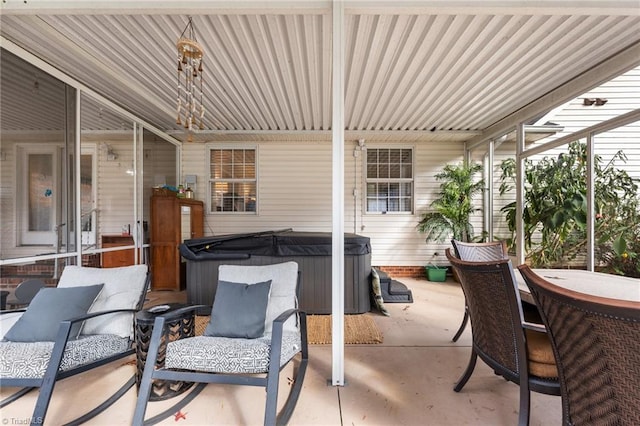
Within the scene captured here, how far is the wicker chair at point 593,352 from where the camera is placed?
2.48 ft

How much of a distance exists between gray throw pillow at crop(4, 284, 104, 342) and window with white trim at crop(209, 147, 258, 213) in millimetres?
3644

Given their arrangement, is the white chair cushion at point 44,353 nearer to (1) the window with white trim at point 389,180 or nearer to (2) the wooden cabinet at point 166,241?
(2) the wooden cabinet at point 166,241

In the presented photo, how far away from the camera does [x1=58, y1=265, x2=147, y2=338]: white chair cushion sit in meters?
1.87

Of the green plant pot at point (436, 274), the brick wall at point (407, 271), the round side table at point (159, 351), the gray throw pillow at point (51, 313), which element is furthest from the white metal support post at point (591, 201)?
the gray throw pillow at point (51, 313)

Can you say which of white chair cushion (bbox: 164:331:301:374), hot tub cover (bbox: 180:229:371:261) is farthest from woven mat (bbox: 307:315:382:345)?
white chair cushion (bbox: 164:331:301:374)

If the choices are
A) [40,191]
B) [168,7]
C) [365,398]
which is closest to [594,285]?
[365,398]

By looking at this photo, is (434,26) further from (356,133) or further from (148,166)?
(148,166)

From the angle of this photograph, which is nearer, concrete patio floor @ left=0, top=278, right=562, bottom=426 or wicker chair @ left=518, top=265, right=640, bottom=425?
wicker chair @ left=518, top=265, right=640, bottom=425

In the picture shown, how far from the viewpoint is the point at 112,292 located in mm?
2006

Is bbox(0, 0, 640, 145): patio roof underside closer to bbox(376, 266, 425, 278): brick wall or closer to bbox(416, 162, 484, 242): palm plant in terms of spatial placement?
bbox(416, 162, 484, 242): palm plant

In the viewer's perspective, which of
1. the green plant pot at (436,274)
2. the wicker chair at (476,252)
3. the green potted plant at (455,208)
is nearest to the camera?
the wicker chair at (476,252)

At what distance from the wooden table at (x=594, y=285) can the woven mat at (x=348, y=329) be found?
1465 mm

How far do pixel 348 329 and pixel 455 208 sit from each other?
325cm

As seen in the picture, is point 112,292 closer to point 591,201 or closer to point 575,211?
point 591,201
